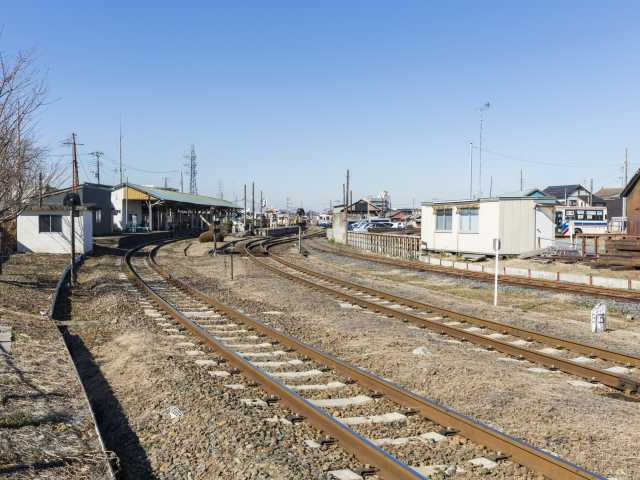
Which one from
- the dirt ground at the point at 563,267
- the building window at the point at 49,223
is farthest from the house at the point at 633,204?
the building window at the point at 49,223

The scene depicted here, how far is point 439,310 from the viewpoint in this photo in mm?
13141

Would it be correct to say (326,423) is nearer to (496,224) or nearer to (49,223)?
(496,224)

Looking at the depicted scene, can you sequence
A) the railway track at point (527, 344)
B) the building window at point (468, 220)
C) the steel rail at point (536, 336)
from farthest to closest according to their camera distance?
1. the building window at point (468, 220)
2. the steel rail at point (536, 336)
3. the railway track at point (527, 344)

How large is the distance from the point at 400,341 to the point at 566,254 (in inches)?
824

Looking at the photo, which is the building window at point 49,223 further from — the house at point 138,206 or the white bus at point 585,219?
the white bus at point 585,219

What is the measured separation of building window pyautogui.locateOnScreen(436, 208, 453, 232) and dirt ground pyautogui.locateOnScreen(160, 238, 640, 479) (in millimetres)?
11798

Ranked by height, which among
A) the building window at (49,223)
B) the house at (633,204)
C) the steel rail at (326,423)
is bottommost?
the steel rail at (326,423)

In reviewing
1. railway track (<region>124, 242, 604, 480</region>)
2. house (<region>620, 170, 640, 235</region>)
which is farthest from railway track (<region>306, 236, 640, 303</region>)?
house (<region>620, 170, 640, 235</region>)

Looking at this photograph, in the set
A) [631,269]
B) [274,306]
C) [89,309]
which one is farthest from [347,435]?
[631,269]

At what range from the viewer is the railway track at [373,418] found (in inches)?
187

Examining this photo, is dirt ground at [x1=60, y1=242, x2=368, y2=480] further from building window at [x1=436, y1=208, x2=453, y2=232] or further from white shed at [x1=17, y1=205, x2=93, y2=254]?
building window at [x1=436, y1=208, x2=453, y2=232]

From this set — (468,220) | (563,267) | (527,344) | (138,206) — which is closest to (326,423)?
(527,344)

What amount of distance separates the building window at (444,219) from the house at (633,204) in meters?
13.5

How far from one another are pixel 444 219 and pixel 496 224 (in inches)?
173
